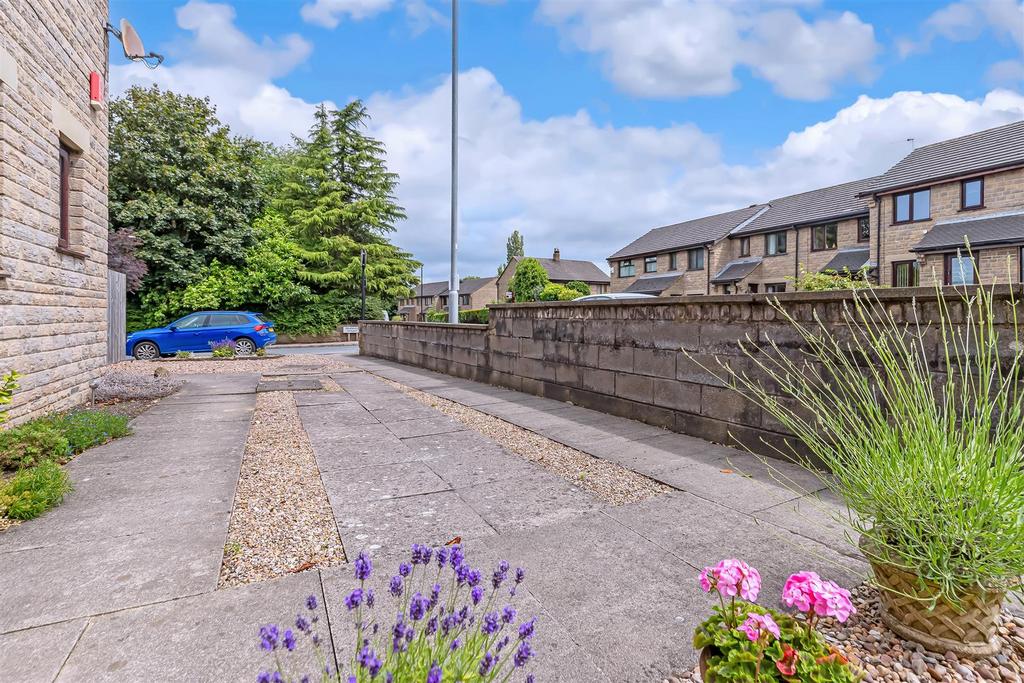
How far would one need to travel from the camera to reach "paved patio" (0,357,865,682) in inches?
68.9

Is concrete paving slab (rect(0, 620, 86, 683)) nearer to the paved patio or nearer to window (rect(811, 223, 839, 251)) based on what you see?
the paved patio

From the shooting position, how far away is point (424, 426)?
545 cm

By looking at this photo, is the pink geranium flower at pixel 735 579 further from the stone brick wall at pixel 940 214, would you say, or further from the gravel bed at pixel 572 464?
the stone brick wall at pixel 940 214

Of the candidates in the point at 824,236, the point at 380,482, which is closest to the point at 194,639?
the point at 380,482

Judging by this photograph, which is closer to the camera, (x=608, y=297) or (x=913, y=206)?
(x=608, y=297)

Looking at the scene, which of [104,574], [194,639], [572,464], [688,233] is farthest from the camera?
[688,233]

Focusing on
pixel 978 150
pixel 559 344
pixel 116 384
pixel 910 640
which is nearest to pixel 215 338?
pixel 116 384

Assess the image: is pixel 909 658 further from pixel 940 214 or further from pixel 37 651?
pixel 940 214

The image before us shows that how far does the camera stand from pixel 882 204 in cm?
2059

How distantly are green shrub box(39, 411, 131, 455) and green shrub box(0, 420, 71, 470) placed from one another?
0.14 m

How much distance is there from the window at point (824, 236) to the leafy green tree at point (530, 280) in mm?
13951

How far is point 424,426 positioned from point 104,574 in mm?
3323

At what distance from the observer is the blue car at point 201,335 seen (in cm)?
1435

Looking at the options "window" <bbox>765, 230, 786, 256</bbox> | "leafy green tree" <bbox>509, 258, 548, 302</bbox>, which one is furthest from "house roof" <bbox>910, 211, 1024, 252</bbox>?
"leafy green tree" <bbox>509, 258, 548, 302</bbox>
